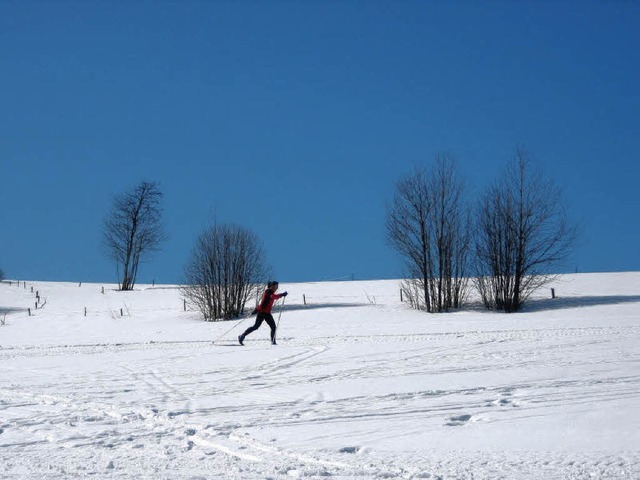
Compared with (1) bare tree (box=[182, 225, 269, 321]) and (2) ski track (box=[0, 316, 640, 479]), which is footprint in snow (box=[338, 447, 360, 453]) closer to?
Answer: (2) ski track (box=[0, 316, 640, 479])

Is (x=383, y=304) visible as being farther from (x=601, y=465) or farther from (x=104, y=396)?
(x=601, y=465)

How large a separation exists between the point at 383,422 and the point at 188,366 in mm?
7780

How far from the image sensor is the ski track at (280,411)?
5633 mm

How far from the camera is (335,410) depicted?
8234mm

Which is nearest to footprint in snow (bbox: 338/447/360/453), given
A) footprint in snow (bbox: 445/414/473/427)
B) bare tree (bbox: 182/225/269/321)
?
footprint in snow (bbox: 445/414/473/427)

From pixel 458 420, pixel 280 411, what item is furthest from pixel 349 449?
pixel 280 411

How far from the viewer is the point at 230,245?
3916 centimetres

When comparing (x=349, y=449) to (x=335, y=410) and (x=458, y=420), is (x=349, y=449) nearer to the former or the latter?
(x=458, y=420)

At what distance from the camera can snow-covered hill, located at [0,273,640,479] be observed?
573cm

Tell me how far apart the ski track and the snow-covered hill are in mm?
29

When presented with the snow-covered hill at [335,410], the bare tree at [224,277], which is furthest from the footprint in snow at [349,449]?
the bare tree at [224,277]

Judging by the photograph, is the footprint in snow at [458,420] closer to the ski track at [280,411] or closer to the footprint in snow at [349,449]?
the ski track at [280,411]

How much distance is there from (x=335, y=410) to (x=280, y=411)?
0.71 meters

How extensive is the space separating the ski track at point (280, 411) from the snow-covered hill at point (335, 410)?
3cm
